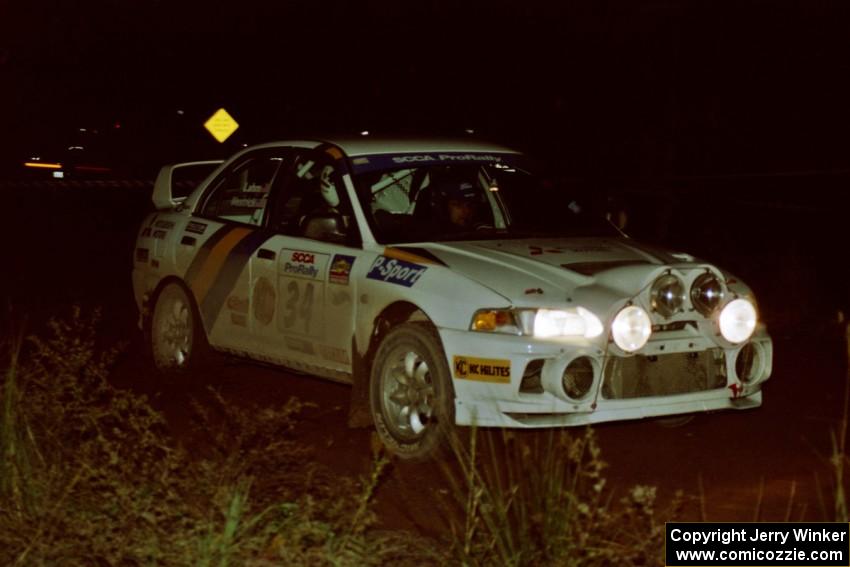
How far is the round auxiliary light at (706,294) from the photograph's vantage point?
7.32 meters

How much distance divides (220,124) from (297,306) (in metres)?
16.1

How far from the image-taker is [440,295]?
7305mm

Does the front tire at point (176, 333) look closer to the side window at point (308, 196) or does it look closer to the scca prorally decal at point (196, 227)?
the scca prorally decal at point (196, 227)

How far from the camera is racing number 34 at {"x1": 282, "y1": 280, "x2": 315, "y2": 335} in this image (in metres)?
8.30

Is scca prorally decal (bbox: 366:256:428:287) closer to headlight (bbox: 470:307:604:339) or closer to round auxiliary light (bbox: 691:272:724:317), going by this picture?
headlight (bbox: 470:307:604:339)

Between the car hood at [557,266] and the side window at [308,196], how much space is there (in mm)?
726

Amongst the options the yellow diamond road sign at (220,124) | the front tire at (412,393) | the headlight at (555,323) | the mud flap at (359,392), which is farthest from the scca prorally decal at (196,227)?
the yellow diamond road sign at (220,124)

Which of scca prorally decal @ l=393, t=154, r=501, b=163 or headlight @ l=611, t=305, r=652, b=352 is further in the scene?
scca prorally decal @ l=393, t=154, r=501, b=163

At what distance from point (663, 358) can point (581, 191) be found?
2119 millimetres

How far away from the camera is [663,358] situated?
722cm

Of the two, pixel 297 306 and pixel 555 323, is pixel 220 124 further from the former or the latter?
pixel 555 323

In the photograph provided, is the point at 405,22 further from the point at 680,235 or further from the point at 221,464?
the point at 221,464

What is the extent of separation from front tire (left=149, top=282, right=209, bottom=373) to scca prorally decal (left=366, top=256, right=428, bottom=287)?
6.65 ft

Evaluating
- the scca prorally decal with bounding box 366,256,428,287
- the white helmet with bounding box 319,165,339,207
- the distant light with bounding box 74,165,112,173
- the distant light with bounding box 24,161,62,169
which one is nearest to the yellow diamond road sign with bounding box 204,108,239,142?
the distant light with bounding box 74,165,112,173
